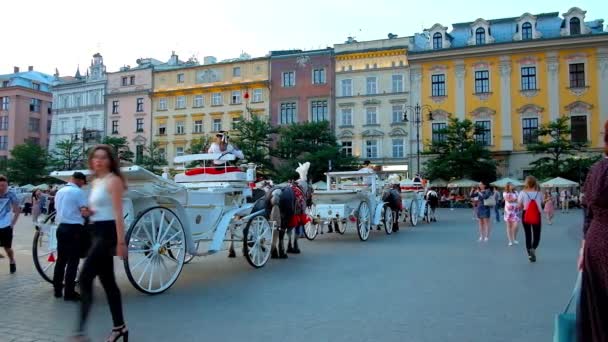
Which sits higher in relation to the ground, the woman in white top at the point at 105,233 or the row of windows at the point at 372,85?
the row of windows at the point at 372,85

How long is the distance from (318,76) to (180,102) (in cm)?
1659

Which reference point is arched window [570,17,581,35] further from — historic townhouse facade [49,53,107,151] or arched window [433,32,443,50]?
historic townhouse facade [49,53,107,151]

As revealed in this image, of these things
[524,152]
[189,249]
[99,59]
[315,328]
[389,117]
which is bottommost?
[315,328]

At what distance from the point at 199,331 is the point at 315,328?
1205 millimetres

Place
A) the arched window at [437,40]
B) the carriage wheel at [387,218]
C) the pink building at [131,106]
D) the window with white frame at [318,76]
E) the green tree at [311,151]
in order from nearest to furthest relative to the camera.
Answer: the carriage wheel at [387,218] < the green tree at [311,151] < the arched window at [437,40] < the window with white frame at [318,76] < the pink building at [131,106]

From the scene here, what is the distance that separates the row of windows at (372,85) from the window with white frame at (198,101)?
1612 centimetres

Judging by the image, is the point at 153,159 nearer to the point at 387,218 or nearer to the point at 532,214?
the point at 387,218

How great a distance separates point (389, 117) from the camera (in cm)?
5150

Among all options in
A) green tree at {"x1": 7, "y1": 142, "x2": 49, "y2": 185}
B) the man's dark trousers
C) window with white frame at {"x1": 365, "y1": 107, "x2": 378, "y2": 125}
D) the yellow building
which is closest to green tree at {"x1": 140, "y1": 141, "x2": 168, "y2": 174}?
the yellow building

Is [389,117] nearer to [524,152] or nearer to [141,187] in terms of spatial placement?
[524,152]

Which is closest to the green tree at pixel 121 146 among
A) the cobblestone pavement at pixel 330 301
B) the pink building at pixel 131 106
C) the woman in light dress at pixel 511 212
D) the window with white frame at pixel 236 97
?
the pink building at pixel 131 106

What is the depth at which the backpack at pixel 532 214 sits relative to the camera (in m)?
10.8

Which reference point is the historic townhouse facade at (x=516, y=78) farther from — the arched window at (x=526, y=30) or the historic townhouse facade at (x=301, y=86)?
the historic townhouse facade at (x=301, y=86)

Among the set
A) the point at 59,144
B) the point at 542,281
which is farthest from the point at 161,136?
the point at 542,281
